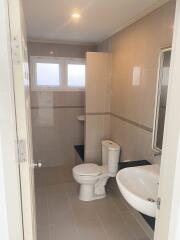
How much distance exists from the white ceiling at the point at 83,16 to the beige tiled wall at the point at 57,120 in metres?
0.40

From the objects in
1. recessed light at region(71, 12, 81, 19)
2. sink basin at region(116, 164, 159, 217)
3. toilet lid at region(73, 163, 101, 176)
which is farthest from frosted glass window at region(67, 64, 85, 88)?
sink basin at region(116, 164, 159, 217)

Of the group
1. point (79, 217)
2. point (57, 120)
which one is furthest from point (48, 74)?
point (79, 217)

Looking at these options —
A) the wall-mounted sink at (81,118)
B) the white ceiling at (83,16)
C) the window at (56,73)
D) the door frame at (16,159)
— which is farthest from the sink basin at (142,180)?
the window at (56,73)

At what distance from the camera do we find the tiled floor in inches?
81.6

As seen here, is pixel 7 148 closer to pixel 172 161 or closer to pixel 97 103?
pixel 172 161

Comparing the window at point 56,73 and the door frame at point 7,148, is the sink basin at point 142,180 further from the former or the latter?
the window at point 56,73

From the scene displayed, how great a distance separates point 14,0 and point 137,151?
196 cm

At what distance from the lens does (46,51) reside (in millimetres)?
3402

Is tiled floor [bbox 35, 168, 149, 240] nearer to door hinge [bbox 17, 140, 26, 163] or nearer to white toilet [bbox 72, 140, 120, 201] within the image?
white toilet [bbox 72, 140, 120, 201]

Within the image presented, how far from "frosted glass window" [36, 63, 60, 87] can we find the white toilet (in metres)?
1.64

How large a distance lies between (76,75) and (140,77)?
1741mm

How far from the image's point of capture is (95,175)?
2.60 meters

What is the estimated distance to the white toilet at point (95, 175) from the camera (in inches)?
102

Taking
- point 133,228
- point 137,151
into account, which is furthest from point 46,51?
point 133,228
